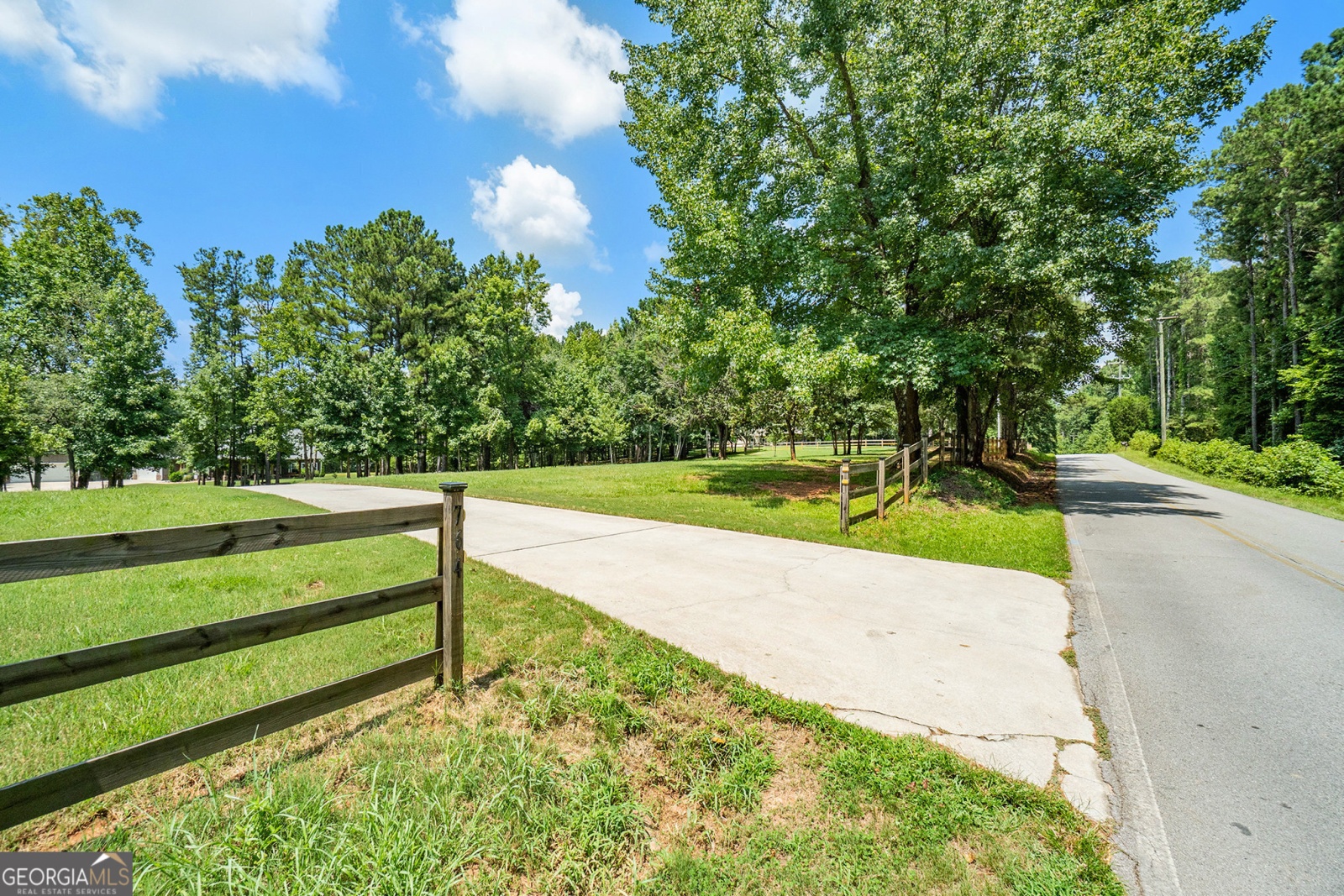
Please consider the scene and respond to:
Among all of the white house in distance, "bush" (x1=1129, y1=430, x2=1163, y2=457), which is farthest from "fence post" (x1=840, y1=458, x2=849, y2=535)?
the white house in distance

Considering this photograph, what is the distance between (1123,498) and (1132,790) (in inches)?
617

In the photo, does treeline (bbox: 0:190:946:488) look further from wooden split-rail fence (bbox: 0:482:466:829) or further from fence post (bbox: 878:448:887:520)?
wooden split-rail fence (bbox: 0:482:466:829)

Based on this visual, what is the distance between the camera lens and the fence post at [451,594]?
319 centimetres

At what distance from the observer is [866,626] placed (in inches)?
167

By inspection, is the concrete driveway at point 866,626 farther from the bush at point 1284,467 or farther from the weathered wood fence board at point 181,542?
the bush at point 1284,467

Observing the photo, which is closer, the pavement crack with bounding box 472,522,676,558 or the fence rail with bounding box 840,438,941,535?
the pavement crack with bounding box 472,522,676,558

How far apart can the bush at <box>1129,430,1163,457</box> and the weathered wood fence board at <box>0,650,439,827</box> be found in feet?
152

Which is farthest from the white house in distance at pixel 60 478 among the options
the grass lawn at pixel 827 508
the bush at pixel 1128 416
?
the bush at pixel 1128 416

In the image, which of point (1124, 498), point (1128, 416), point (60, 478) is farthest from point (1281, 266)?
point (60, 478)

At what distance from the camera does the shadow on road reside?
11505mm

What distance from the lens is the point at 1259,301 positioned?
86.2 ft

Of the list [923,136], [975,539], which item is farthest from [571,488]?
[923,136]

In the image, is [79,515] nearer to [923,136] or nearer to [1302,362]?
[923,136]

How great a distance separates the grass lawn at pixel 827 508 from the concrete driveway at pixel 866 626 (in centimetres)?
111
